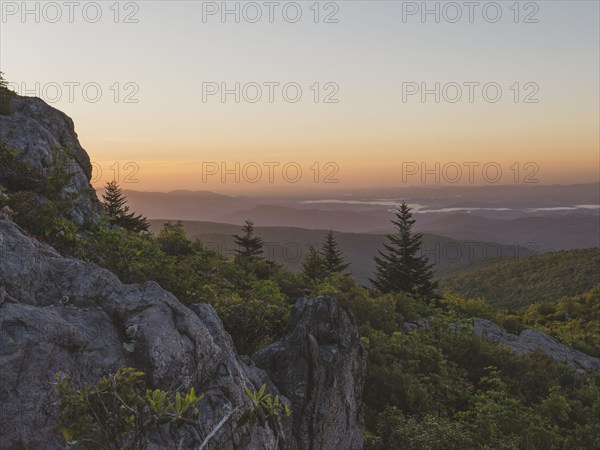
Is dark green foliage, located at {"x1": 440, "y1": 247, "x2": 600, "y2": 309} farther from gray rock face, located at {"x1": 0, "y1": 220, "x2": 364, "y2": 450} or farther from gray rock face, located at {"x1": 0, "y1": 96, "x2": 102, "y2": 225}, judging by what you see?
gray rock face, located at {"x1": 0, "y1": 96, "x2": 102, "y2": 225}

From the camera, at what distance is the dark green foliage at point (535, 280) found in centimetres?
5647

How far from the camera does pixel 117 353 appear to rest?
631 centimetres

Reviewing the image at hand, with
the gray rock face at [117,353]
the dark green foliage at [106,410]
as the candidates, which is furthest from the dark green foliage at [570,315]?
the dark green foliage at [106,410]

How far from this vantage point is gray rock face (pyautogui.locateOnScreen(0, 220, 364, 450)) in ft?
17.4

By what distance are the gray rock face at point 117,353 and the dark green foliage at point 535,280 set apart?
52.7 m

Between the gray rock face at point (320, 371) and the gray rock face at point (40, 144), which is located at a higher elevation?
the gray rock face at point (40, 144)

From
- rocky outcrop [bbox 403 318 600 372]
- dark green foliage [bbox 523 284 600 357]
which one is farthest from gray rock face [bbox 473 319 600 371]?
dark green foliage [bbox 523 284 600 357]

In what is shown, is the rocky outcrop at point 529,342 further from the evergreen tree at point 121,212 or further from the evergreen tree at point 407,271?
the evergreen tree at point 121,212

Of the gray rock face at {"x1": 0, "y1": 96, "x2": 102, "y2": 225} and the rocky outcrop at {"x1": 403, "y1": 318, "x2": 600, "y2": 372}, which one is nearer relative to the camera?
the gray rock face at {"x1": 0, "y1": 96, "x2": 102, "y2": 225}

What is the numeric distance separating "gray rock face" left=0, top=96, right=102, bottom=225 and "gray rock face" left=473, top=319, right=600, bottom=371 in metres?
17.6

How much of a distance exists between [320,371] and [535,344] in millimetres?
16124

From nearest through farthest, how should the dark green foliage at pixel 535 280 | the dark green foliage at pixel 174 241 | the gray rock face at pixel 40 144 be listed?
the gray rock face at pixel 40 144 < the dark green foliage at pixel 174 241 < the dark green foliage at pixel 535 280

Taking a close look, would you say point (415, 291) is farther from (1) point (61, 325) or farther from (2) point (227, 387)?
(1) point (61, 325)

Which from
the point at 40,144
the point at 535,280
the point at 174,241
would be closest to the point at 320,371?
the point at 40,144
